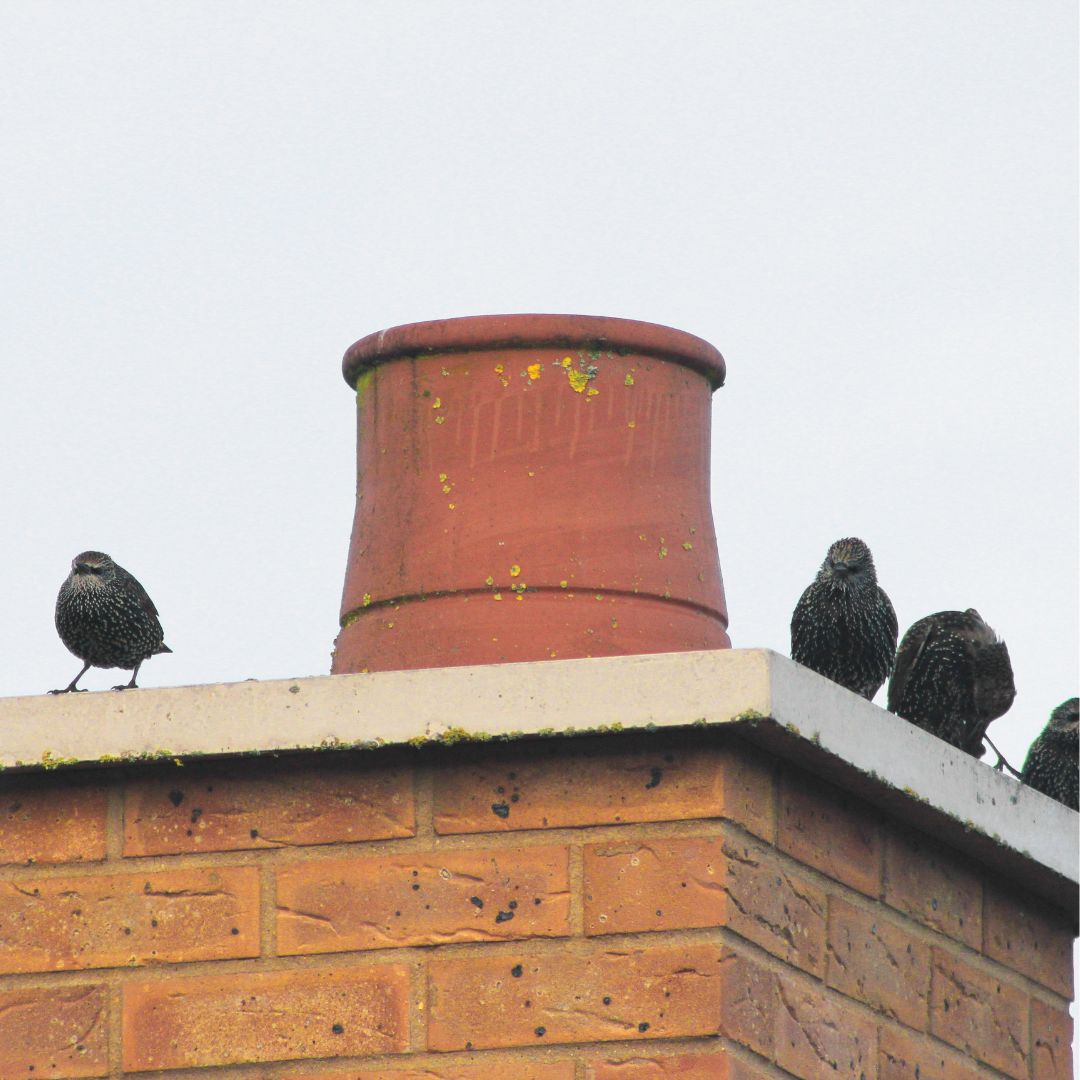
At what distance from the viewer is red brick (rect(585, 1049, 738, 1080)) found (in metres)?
3.13

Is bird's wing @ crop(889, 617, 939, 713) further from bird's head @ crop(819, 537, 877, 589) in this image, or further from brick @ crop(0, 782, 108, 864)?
brick @ crop(0, 782, 108, 864)

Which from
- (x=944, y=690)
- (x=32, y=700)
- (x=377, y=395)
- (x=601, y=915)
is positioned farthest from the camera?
(x=944, y=690)

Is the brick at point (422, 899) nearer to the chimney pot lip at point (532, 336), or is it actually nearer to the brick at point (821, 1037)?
the brick at point (821, 1037)

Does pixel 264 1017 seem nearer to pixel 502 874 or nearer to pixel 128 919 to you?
pixel 128 919

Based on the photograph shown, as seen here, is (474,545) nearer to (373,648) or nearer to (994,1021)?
(373,648)

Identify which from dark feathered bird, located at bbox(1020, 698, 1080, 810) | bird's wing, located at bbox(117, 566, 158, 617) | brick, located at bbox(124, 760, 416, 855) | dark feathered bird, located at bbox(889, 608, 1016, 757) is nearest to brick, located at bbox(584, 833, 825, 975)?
brick, located at bbox(124, 760, 416, 855)

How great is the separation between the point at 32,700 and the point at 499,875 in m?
0.74

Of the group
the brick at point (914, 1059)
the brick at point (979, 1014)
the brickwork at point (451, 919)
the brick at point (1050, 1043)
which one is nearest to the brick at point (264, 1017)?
the brickwork at point (451, 919)

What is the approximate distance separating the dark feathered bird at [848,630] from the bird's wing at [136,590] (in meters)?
1.97

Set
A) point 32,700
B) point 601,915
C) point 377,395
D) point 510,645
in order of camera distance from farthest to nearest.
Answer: point 377,395 < point 510,645 < point 32,700 < point 601,915

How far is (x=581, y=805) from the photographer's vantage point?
3.31 meters

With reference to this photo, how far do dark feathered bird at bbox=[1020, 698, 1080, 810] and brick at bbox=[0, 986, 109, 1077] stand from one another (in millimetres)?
3817

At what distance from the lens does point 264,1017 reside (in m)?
3.31

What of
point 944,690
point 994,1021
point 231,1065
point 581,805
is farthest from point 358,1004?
point 944,690
